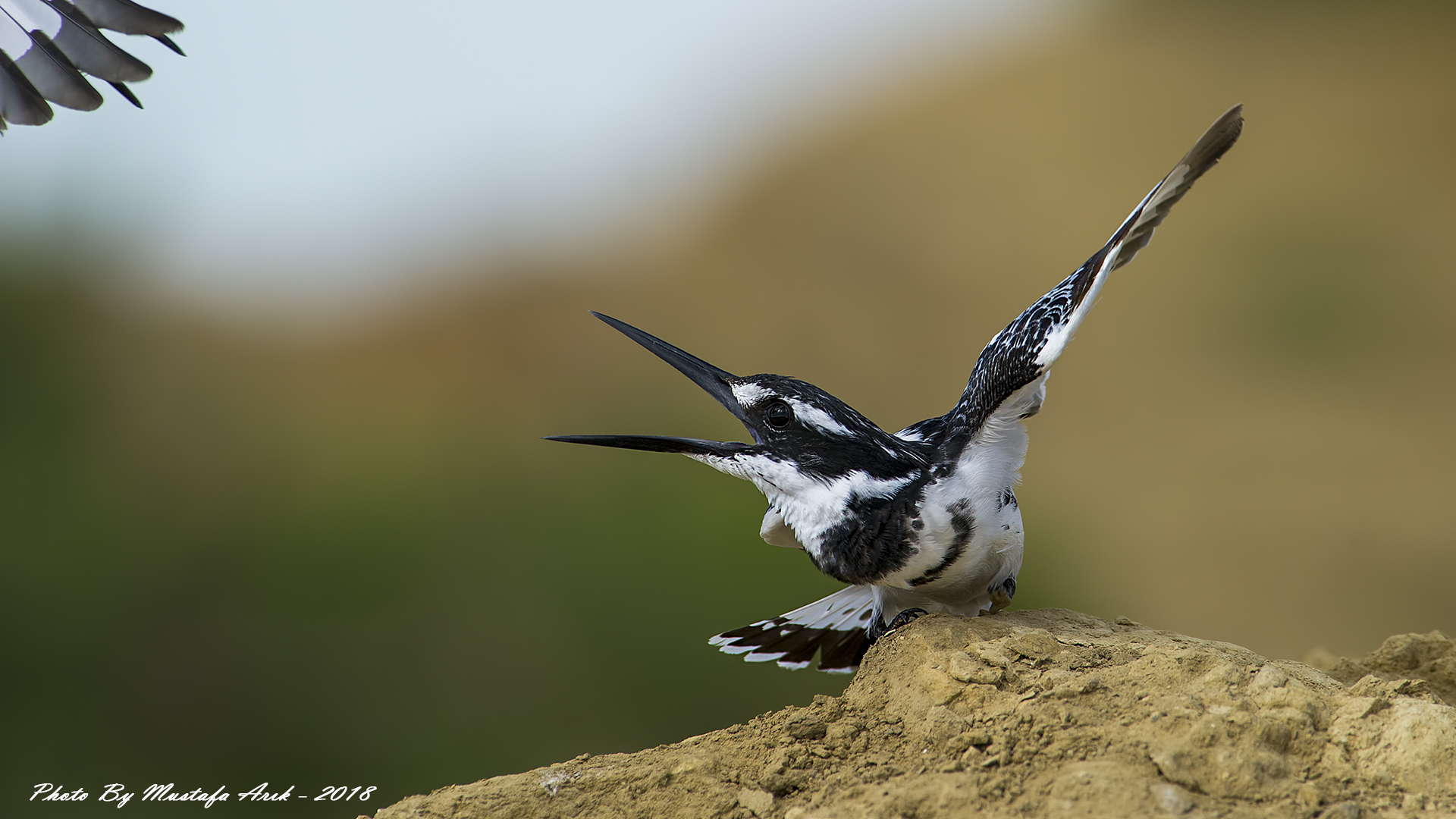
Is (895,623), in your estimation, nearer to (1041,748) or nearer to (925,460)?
(925,460)

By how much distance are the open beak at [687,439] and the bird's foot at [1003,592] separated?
115cm

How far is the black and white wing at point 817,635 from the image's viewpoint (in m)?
4.50

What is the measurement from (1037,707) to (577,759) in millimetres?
1460

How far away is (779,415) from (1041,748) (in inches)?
65.2

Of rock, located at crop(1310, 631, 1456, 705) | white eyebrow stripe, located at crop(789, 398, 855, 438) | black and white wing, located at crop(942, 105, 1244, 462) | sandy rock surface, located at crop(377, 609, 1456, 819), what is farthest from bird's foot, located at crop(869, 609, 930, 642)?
rock, located at crop(1310, 631, 1456, 705)

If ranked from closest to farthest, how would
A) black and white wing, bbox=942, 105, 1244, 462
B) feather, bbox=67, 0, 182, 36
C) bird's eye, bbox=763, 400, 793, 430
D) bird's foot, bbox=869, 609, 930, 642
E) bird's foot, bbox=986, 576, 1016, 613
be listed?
1. black and white wing, bbox=942, 105, 1244, 462
2. bird's foot, bbox=869, 609, 930, 642
3. bird's eye, bbox=763, 400, 793, 430
4. bird's foot, bbox=986, 576, 1016, 613
5. feather, bbox=67, 0, 182, 36

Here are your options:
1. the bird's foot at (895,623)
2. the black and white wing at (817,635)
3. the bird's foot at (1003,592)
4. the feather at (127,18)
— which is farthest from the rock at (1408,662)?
the feather at (127,18)

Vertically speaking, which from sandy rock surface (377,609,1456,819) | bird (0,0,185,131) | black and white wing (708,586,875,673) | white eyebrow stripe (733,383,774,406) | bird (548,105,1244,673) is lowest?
sandy rock surface (377,609,1456,819)

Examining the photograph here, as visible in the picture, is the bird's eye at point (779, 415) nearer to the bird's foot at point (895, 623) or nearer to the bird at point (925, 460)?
the bird at point (925, 460)

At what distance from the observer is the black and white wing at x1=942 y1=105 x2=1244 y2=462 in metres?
3.38

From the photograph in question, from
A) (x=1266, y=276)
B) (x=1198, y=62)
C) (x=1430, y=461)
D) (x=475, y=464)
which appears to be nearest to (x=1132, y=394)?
(x=1266, y=276)

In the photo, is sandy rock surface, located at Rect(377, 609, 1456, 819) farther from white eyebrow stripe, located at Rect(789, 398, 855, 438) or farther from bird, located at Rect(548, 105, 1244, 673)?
white eyebrow stripe, located at Rect(789, 398, 855, 438)

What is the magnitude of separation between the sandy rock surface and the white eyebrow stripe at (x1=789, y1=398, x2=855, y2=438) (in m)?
0.78

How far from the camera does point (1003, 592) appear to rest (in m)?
3.99
